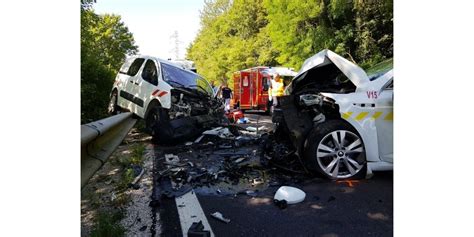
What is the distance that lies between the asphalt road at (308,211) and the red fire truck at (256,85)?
44.9 ft

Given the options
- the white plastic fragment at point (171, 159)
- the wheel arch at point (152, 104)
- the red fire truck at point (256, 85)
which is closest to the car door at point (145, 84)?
the wheel arch at point (152, 104)

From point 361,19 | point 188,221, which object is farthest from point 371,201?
point 361,19

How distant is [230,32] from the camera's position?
37.8 m

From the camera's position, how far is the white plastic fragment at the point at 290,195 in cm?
389

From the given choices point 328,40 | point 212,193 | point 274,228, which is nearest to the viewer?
point 274,228

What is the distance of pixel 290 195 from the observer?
3.93 meters

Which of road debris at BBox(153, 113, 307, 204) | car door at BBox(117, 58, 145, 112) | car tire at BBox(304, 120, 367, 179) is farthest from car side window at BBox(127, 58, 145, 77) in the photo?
car tire at BBox(304, 120, 367, 179)

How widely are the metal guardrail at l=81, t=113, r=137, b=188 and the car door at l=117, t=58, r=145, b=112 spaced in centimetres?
593

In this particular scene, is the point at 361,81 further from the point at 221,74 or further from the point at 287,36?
the point at 221,74

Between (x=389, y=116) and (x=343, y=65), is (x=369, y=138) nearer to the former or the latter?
(x=389, y=116)

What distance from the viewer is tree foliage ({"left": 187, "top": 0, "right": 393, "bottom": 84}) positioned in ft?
58.8

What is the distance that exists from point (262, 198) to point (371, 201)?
3.90 feet

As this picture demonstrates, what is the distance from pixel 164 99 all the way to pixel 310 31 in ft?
49.2

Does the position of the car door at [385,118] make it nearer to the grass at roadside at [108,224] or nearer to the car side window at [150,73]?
the grass at roadside at [108,224]
